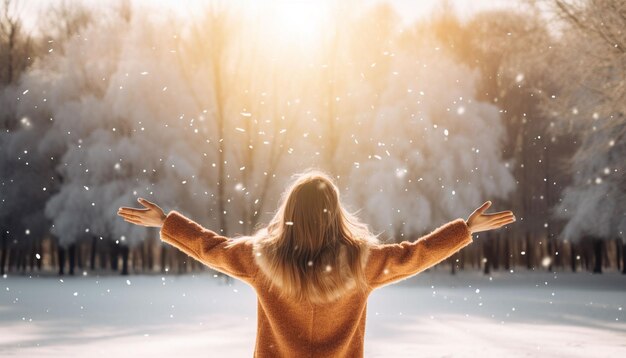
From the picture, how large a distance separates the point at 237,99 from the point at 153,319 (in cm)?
1703

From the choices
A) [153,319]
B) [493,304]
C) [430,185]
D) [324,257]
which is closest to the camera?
[324,257]

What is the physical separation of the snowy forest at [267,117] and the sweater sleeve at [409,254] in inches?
899

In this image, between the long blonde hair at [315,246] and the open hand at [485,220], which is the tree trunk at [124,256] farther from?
the long blonde hair at [315,246]

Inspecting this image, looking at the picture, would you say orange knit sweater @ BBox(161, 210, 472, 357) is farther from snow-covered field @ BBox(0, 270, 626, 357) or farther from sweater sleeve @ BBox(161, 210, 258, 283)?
snow-covered field @ BBox(0, 270, 626, 357)

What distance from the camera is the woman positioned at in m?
2.78

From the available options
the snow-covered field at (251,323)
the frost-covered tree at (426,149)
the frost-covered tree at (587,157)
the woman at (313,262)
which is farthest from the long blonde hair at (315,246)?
the frost-covered tree at (426,149)

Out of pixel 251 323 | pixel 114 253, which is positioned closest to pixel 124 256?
pixel 114 253

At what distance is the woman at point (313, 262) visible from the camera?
9.11 ft

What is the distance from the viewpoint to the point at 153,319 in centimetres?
1265

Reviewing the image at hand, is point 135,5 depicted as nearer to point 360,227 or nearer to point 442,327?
point 442,327

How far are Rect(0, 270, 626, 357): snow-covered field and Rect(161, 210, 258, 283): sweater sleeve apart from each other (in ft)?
18.4

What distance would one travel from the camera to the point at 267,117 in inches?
1126

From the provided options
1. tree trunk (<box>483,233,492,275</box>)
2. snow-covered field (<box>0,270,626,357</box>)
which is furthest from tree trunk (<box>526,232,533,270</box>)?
snow-covered field (<box>0,270,626,357</box>)

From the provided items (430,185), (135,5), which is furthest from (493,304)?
(135,5)
